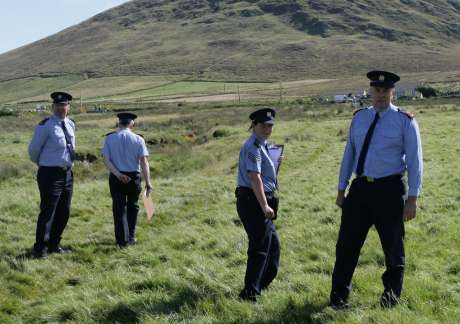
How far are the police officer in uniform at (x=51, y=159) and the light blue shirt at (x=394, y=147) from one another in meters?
4.74

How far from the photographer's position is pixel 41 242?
8789 mm

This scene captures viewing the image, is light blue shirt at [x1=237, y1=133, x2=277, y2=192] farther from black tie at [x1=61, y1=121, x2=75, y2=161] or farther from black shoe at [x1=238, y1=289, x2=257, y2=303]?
black tie at [x1=61, y1=121, x2=75, y2=161]

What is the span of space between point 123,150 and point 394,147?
4.93 metres

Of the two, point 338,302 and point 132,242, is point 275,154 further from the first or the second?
point 132,242

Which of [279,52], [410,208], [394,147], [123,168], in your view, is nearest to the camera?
[410,208]

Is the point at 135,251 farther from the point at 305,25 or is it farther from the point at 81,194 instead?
the point at 305,25

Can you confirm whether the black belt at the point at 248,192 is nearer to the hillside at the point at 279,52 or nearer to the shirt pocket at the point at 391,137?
the shirt pocket at the point at 391,137

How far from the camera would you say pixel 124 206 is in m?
9.45

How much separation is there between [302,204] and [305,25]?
626ft

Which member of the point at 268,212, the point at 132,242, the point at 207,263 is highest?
the point at 268,212

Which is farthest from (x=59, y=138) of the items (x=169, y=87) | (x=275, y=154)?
(x=169, y=87)

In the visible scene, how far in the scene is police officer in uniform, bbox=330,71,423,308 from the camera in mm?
5652

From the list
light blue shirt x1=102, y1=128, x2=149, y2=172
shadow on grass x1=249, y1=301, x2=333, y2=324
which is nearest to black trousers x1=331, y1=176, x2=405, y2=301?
shadow on grass x1=249, y1=301, x2=333, y2=324

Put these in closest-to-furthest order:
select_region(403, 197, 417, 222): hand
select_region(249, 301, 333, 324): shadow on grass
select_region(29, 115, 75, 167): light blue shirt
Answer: select_region(403, 197, 417, 222): hand → select_region(249, 301, 333, 324): shadow on grass → select_region(29, 115, 75, 167): light blue shirt
